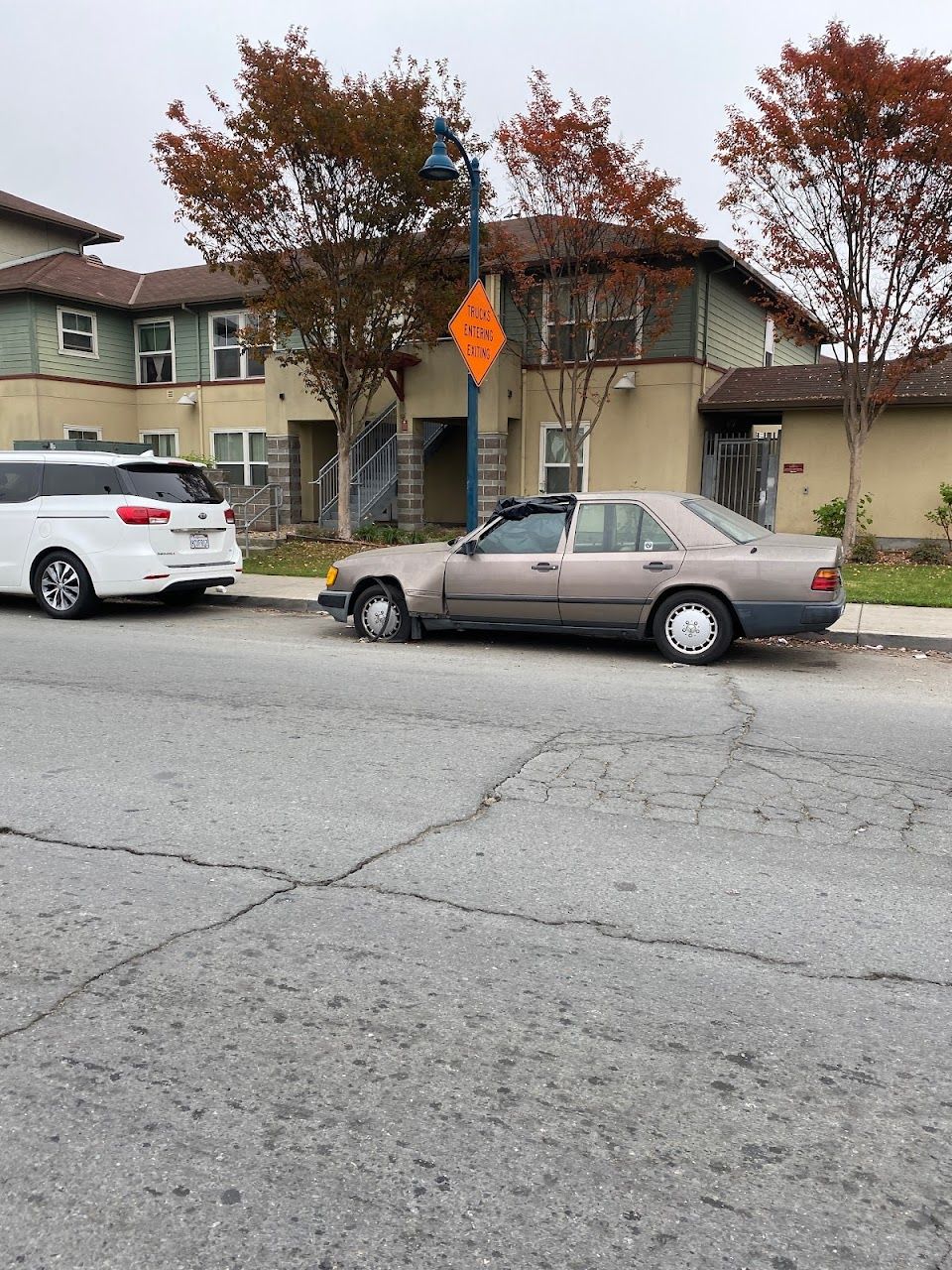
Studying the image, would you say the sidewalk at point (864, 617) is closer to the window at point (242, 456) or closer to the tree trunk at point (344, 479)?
the tree trunk at point (344, 479)

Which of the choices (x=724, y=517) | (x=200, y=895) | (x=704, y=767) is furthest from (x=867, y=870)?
(x=724, y=517)

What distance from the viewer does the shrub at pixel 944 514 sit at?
1762 cm

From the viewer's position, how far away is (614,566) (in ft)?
28.4

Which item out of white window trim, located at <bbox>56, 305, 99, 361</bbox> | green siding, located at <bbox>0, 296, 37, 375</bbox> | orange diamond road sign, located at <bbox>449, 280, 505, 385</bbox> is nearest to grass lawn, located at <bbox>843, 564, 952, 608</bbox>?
orange diamond road sign, located at <bbox>449, 280, 505, 385</bbox>

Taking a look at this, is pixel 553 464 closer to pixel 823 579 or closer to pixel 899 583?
pixel 899 583

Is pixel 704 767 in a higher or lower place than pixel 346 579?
lower

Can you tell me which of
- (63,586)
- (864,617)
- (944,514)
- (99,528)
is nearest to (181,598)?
(63,586)

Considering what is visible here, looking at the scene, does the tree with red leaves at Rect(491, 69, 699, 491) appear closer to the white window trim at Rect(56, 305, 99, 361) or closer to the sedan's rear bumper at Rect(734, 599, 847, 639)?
the sedan's rear bumper at Rect(734, 599, 847, 639)

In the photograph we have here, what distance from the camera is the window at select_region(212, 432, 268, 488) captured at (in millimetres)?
25844

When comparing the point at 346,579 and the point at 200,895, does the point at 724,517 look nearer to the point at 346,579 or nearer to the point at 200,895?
the point at 346,579

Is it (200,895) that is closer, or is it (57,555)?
(200,895)

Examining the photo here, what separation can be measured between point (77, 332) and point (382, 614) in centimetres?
2031

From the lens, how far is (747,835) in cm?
448

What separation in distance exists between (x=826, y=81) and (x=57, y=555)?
12785mm
